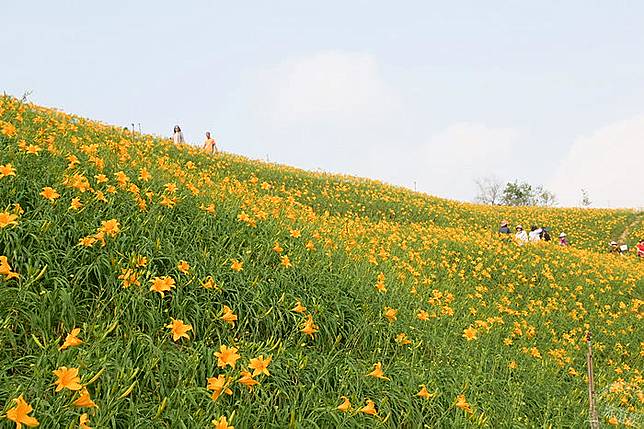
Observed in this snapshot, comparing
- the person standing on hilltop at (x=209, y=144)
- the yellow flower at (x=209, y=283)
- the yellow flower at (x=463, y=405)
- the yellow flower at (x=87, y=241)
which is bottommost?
the yellow flower at (x=463, y=405)

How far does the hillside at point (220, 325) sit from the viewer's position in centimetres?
232

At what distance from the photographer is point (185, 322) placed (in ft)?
9.77

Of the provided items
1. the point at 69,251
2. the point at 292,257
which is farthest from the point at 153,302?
the point at 292,257

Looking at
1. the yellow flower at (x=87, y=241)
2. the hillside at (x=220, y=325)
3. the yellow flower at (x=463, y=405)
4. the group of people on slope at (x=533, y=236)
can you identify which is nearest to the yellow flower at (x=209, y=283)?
the hillside at (x=220, y=325)

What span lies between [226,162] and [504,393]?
12.4 meters

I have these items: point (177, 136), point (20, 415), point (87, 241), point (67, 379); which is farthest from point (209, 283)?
point (177, 136)

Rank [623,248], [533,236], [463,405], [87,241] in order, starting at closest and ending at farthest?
1. [463,405]
2. [87,241]
3. [533,236]
4. [623,248]

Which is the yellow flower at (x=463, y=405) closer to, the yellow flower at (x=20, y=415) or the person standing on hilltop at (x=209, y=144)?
the yellow flower at (x=20, y=415)

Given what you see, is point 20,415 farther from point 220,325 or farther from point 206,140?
point 206,140

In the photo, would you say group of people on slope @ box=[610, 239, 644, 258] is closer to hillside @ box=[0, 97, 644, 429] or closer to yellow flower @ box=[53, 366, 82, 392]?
hillside @ box=[0, 97, 644, 429]

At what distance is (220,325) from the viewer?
3.12 m

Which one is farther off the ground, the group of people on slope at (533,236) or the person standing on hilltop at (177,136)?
the person standing on hilltop at (177,136)

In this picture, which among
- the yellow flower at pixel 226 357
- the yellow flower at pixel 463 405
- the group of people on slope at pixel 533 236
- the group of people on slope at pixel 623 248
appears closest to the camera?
the yellow flower at pixel 226 357

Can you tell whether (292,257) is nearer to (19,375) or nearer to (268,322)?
(268,322)
